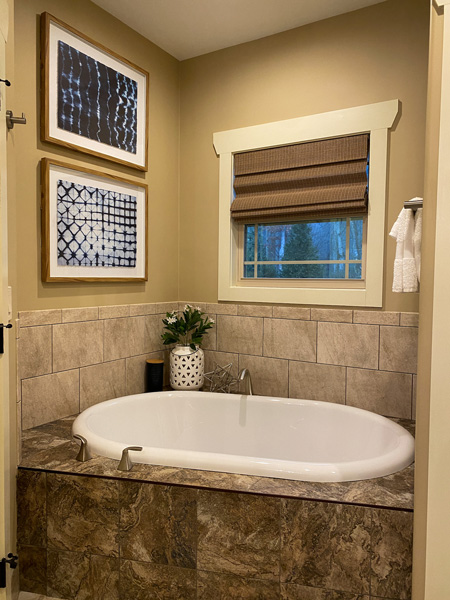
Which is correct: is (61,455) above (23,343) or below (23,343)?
below

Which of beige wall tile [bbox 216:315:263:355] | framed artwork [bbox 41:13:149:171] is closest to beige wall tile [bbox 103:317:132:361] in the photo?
beige wall tile [bbox 216:315:263:355]

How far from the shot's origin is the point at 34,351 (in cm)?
229

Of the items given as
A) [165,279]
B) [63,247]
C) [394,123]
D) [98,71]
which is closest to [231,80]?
[98,71]

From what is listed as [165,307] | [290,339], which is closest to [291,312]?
[290,339]

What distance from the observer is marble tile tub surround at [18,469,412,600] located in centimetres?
150

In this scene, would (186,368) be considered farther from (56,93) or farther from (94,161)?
(56,93)

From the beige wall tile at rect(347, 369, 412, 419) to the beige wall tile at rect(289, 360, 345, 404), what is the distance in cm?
6

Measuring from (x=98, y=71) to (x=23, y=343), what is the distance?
1624mm

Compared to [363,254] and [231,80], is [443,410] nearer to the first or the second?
[363,254]

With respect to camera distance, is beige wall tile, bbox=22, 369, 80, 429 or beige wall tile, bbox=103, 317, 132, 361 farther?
beige wall tile, bbox=103, 317, 132, 361

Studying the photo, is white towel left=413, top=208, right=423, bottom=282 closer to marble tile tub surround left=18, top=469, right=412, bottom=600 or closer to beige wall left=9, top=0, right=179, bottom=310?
marble tile tub surround left=18, top=469, right=412, bottom=600

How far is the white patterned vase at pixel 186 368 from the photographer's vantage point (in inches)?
116

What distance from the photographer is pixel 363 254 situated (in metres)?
2.76

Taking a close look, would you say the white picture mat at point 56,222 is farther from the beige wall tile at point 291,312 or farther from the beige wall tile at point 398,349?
the beige wall tile at point 398,349
